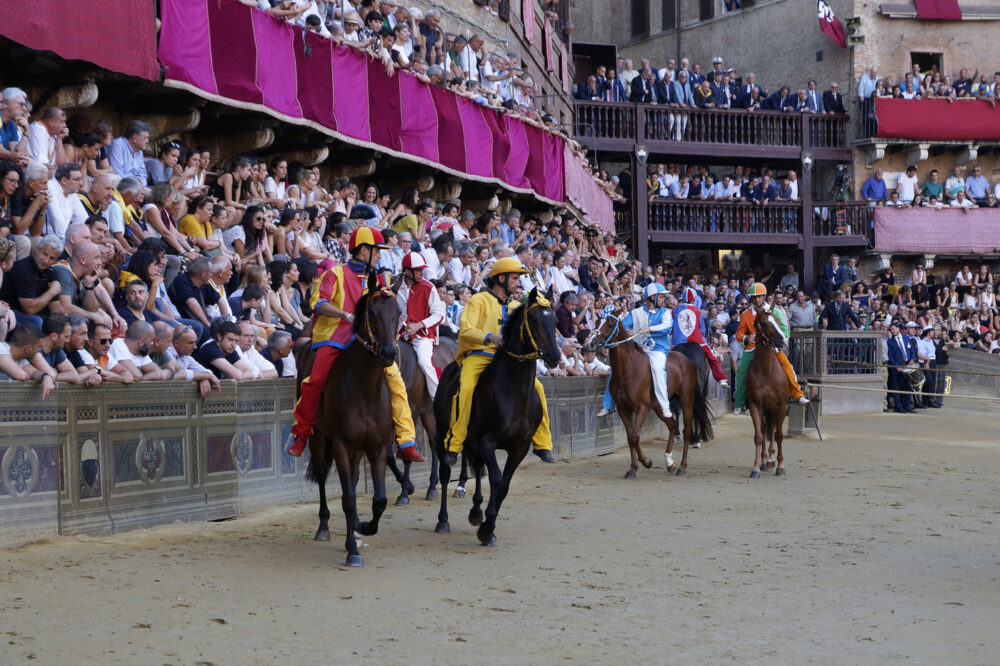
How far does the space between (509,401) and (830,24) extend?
121 ft

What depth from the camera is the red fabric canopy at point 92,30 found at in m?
13.1

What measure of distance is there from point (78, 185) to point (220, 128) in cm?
695

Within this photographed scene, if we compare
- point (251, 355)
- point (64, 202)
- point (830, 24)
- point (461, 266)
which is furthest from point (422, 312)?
point (830, 24)

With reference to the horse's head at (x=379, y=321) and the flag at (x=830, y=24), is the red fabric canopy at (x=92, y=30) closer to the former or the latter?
the horse's head at (x=379, y=321)

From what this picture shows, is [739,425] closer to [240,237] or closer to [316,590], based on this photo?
[240,237]

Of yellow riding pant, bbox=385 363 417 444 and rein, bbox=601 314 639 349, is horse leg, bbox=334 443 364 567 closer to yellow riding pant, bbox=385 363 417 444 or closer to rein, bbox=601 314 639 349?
yellow riding pant, bbox=385 363 417 444

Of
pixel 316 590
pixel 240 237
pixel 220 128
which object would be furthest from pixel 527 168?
pixel 316 590

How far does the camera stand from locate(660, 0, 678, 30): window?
48938mm

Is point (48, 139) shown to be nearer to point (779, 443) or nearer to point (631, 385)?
point (631, 385)

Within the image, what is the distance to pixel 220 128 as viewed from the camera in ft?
60.7

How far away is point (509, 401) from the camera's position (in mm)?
10086

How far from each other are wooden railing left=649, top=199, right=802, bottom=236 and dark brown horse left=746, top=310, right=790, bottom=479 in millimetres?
24194

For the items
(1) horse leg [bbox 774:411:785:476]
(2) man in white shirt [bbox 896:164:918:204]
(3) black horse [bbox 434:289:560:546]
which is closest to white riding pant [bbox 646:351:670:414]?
(1) horse leg [bbox 774:411:785:476]

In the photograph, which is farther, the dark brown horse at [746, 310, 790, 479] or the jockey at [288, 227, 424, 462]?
the dark brown horse at [746, 310, 790, 479]
